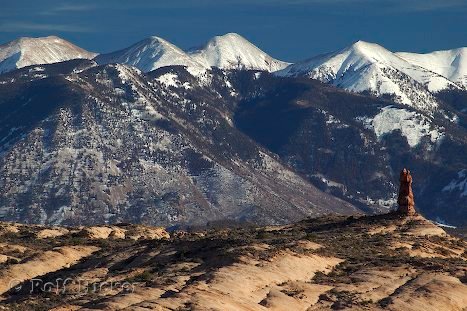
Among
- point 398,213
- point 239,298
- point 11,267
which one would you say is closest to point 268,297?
point 239,298

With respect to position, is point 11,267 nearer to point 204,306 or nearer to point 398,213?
point 204,306

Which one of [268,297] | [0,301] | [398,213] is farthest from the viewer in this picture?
[398,213]

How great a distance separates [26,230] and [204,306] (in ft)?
260

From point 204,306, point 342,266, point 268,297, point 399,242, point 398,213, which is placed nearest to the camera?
point 204,306

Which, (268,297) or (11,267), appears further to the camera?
(11,267)

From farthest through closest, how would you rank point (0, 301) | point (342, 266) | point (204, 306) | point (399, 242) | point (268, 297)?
point (399, 242), point (342, 266), point (0, 301), point (268, 297), point (204, 306)

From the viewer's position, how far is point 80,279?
135375mm

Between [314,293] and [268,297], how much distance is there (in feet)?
15.3

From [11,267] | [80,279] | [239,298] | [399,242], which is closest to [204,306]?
[239,298]

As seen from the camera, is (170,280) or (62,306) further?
(170,280)

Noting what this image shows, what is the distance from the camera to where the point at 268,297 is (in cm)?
12250

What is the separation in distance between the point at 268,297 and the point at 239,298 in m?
3.26

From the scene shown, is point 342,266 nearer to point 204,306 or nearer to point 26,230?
point 204,306

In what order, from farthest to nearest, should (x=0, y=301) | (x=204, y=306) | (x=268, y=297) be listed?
(x=0, y=301)
(x=268, y=297)
(x=204, y=306)
